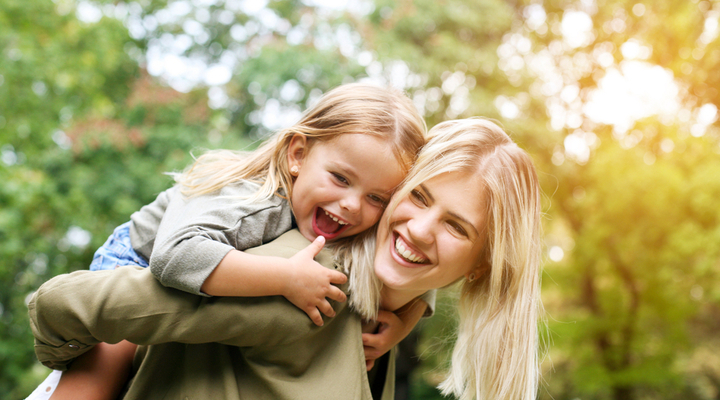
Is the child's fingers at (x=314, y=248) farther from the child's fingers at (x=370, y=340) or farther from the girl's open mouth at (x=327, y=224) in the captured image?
the child's fingers at (x=370, y=340)

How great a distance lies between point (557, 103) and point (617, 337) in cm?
448

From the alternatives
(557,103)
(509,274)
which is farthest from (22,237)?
(557,103)

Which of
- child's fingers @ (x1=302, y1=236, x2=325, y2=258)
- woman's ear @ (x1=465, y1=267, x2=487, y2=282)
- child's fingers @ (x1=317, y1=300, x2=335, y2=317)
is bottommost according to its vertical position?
woman's ear @ (x1=465, y1=267, x2=487, y2=282)

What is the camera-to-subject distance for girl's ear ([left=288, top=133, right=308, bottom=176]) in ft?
6.57

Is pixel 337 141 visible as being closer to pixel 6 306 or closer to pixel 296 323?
pixel 296 323

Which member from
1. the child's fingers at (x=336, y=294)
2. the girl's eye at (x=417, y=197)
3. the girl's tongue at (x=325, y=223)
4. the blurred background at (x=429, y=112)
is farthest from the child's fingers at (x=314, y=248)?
the blurred background at (x=429, y=112)

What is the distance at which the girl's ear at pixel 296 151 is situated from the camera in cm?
200

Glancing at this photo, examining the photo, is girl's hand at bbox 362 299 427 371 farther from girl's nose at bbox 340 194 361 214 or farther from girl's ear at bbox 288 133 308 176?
girl's ear at bbox 288 133 308 176

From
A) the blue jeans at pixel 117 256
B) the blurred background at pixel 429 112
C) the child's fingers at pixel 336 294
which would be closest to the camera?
the child's fingers at pixel 336 294

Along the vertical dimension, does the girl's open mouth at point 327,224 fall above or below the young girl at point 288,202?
below

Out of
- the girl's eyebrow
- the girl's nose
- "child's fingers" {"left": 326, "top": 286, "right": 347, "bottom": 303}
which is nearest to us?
"child's fingers" {"left": 326, "top": 286, "right": 347, "bottom": 303}

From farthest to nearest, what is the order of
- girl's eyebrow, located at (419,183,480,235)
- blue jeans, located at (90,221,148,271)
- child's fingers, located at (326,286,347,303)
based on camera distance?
blue jeans, located at (90,221,148,271), girl's eyebrow, located at (419,183,480,235), child's fingers, located at (326,286,347,303)

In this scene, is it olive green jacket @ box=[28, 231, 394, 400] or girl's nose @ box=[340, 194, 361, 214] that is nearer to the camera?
olive green jacket @ box=[28, 231, 394, 400]

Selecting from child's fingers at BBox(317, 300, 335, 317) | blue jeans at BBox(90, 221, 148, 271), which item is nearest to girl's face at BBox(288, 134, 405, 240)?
child's fingers at BBox(317, 300, 335, 317)
